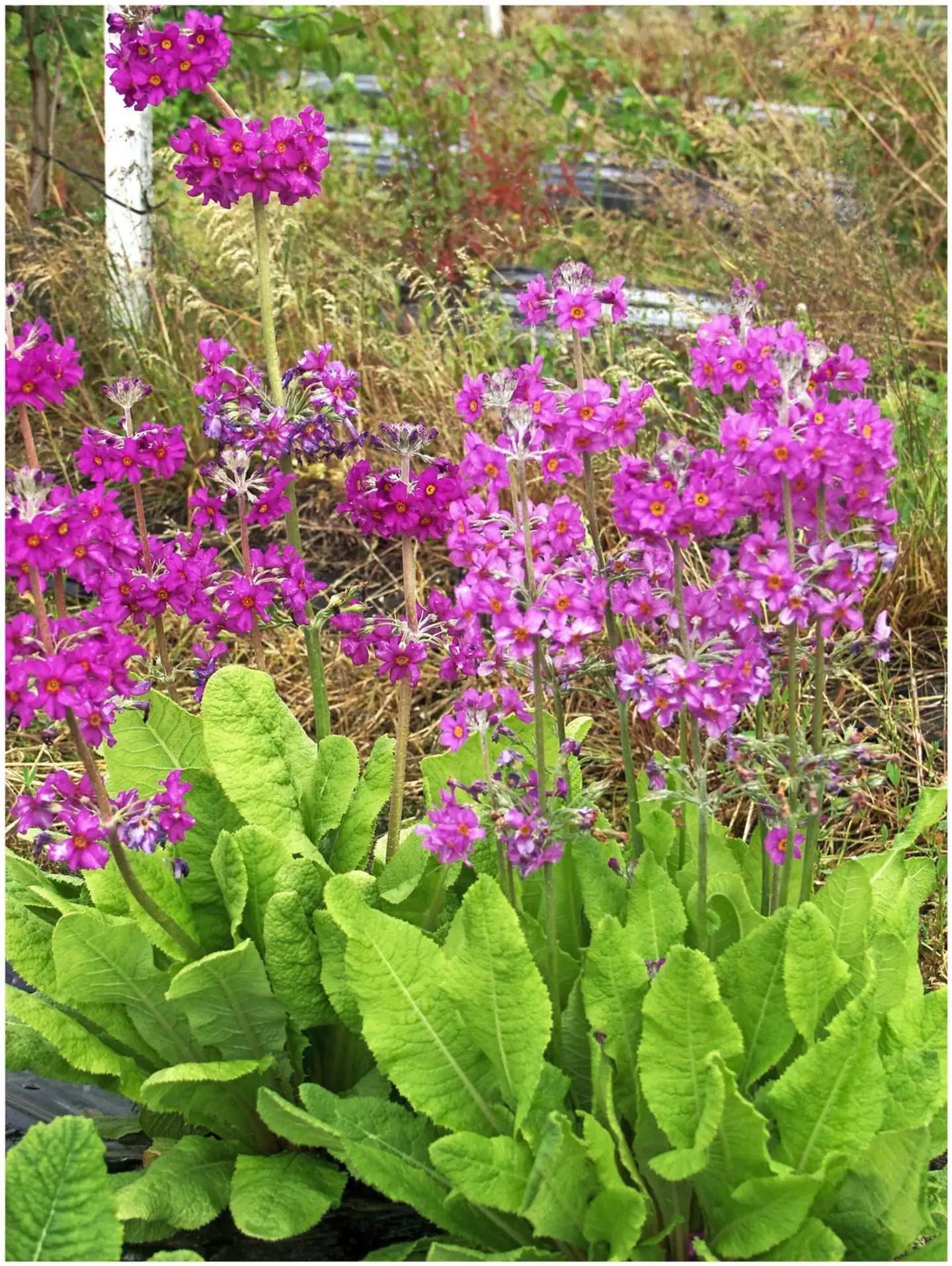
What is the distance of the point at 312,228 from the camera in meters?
6.04

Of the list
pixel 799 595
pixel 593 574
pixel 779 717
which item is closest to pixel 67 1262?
pixel 593 574

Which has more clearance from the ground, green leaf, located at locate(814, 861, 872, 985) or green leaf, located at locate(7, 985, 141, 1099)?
green leaf, located at locate(814, 861, 872, 985)

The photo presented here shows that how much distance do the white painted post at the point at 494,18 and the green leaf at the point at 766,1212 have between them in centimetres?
1049

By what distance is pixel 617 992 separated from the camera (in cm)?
214

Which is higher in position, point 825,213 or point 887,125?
point 887,125

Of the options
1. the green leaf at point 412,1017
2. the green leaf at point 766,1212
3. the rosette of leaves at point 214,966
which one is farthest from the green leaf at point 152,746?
the green leaf at point 766,1212

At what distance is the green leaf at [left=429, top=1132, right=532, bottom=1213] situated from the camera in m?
1.95

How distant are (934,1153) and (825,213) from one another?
4103 millimetres

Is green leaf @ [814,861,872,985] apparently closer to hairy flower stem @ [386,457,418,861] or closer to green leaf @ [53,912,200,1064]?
hairy flower stem @ [386,457,418,861]

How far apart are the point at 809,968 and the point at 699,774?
337mm

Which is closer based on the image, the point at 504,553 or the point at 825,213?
the point at 504,553

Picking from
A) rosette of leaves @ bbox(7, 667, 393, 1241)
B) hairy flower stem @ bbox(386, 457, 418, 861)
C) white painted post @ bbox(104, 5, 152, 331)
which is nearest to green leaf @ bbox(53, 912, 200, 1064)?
rosette of leaves @ bbox(7, 667, 393, 1241)

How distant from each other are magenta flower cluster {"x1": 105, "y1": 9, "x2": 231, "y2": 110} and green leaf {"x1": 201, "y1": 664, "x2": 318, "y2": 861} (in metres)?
0.98

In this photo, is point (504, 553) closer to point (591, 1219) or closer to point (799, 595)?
point (799, 595)
